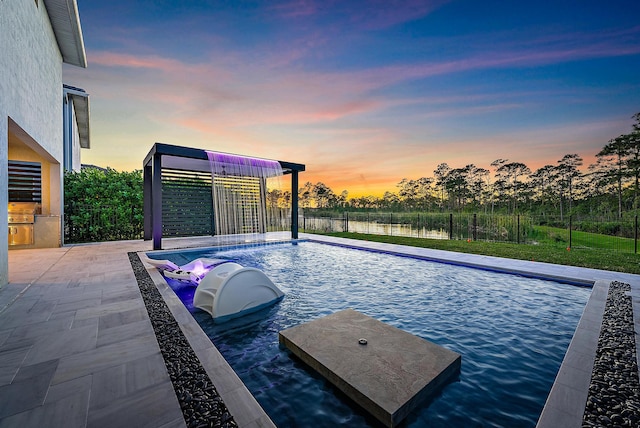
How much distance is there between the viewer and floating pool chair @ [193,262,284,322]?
3406 millimetres

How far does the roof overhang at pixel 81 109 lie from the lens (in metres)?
11.5

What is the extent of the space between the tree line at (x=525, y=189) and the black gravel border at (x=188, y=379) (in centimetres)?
2358

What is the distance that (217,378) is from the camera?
1879mm

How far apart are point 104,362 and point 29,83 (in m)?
6.81

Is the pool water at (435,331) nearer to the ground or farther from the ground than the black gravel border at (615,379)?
nearer to the ground

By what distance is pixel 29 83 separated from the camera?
18.3 ft

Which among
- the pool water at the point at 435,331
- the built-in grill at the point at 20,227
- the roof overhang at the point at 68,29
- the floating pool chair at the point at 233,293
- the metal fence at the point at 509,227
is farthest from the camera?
the metal fence at the point at 509,227

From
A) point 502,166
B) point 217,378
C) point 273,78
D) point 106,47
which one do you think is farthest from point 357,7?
point 502,166

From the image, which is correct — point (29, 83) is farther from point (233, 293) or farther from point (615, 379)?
point (615, 379)

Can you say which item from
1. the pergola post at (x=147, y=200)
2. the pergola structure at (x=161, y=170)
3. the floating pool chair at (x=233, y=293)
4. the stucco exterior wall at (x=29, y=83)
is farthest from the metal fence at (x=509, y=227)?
the stucco exterior wall at (x=29, y=83)

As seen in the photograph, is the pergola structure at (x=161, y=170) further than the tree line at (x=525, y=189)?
No

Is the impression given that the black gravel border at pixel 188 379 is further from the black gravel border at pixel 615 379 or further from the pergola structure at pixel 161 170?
the pergola structure at pixel 161 170

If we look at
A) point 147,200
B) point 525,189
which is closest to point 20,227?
point 147,200

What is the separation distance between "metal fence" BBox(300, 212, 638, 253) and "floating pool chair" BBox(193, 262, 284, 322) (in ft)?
31.7
